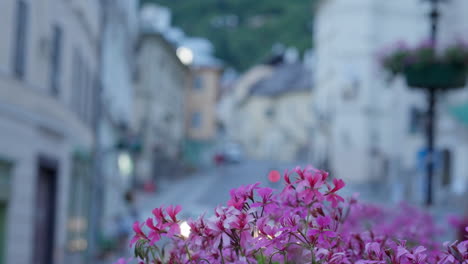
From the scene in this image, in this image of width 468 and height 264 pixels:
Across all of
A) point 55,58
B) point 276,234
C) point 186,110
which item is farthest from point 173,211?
point 186,110

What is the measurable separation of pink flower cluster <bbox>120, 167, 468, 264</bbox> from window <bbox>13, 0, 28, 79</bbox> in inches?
340

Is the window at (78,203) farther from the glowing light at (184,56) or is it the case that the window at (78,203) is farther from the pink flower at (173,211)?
the glowing light at (184,56)

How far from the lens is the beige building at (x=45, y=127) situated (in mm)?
10953

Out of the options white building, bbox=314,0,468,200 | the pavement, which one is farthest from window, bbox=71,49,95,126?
white building, bbox=314,0,468,200

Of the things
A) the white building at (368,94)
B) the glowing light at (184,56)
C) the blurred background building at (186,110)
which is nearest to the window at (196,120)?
the blurred background building at (186,110)

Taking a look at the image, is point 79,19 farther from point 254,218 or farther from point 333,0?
point 333,0

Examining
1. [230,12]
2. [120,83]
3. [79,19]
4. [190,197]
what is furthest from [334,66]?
[230,12]

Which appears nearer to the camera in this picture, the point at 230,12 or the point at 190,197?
the point at 190,197

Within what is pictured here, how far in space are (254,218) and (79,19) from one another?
14.4m

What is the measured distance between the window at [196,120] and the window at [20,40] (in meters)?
50.4

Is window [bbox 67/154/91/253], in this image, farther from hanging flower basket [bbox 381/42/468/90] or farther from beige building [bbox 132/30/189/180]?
beige building [bbox 132/30/189/180]

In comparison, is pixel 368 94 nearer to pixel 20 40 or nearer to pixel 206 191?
pixel 206 191

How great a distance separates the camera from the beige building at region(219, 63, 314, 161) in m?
67.6

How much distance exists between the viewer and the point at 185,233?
3.12 m
